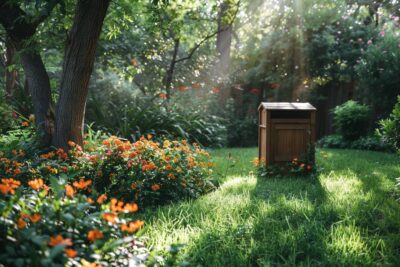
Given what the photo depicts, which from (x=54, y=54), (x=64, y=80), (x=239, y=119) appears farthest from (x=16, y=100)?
(x=239, y=119)

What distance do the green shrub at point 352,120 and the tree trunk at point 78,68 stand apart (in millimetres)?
7014

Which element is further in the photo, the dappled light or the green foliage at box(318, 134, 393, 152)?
the green foliage at box(318, 134, 393, 152)

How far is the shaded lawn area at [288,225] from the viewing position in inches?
111

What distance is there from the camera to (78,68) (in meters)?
4.94

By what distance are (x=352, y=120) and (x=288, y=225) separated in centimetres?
739

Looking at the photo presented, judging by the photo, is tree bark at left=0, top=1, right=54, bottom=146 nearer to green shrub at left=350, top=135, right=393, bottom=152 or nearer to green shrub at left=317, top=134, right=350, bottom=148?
green shrub at left=350, top=135, right=393, bottom=152

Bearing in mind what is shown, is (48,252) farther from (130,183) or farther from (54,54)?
(54,54)

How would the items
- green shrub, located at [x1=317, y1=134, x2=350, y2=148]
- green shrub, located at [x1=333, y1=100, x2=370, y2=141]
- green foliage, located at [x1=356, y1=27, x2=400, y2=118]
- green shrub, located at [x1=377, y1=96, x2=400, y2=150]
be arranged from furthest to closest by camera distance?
green shrub, located at [x1=317, y1=134, x2=350, y2=148] → green shrub, located at [x1=333, y1=100, x2=370, y2=141] → green foliage, located at [x1=356, y1=27, x2=400, y2=118] → green shrub, located at [x1=377, y1=96, x2=400, y2=150]

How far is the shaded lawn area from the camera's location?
282 cm

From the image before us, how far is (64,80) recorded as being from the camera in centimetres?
504

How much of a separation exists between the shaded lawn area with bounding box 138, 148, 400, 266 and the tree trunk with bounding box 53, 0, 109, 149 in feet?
6.37

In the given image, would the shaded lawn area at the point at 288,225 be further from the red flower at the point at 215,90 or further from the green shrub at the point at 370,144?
the red flower at the point at 215,90

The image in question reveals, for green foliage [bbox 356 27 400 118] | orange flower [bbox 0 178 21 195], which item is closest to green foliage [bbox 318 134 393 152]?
green foliage [bbox 356 27 400 118]

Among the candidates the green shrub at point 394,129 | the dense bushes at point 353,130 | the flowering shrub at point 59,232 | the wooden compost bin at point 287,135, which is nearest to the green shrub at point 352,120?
the dense bushes at point 353,130
